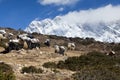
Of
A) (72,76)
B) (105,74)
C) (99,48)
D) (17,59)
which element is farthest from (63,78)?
(99,48)

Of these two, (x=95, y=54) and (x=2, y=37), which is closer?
(x=95, y=54)

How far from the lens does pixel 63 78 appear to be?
2988 centimetres

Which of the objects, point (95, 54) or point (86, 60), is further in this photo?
point (95, 54)

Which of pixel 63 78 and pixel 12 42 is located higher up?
pixel 12 42

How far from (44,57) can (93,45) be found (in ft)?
69.5

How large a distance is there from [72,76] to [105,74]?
8.11 ft

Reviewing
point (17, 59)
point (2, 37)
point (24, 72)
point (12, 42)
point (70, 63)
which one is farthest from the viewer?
point (2, 37)

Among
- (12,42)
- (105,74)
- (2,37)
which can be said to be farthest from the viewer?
(2,37)

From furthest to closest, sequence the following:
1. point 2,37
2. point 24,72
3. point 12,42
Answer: point 2,37, point 12,42, point 24,72

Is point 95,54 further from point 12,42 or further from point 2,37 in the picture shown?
point 2,37

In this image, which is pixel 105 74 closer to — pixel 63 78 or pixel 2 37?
pixel 63 78

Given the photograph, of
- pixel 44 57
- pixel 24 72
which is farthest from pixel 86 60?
pixel 24 72

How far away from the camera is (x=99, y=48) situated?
208 feet

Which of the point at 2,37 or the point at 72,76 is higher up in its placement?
the point at 2,37
